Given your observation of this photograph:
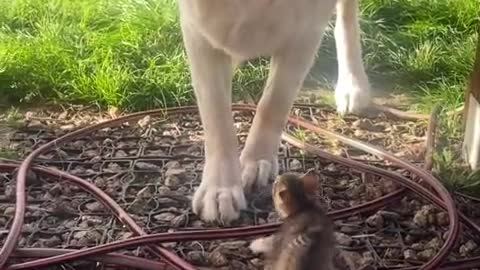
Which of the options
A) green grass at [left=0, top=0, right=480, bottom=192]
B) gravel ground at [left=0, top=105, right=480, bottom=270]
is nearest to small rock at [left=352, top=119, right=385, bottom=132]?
gravel ground at [left=0, top=105, right=480, bottom=270]

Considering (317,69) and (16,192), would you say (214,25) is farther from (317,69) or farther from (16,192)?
(317,69)

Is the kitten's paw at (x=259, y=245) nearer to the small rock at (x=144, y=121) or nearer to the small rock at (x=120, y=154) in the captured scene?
the small rock at (x=120, y=154)

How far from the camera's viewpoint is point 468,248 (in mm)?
1926

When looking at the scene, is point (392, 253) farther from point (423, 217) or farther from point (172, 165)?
point (172, 165)

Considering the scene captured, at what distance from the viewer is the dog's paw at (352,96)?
260cm

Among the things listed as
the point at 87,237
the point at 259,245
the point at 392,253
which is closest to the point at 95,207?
the point at 87,237

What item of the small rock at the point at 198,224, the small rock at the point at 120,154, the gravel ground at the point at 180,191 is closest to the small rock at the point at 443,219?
the gravel ground at the point at 180,191

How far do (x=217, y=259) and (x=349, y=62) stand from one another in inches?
38.9

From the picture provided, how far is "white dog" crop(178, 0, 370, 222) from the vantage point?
1949 mm

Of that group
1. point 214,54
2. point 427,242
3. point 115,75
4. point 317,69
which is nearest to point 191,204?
point 214,54

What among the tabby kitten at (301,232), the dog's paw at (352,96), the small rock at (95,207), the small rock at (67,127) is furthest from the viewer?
the dog's paw at (352,96)

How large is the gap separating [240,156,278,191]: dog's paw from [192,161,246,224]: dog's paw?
2.9 inches

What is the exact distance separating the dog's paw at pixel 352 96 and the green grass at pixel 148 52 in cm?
14

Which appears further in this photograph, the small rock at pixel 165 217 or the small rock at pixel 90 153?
the small rock at pixel 90 153
